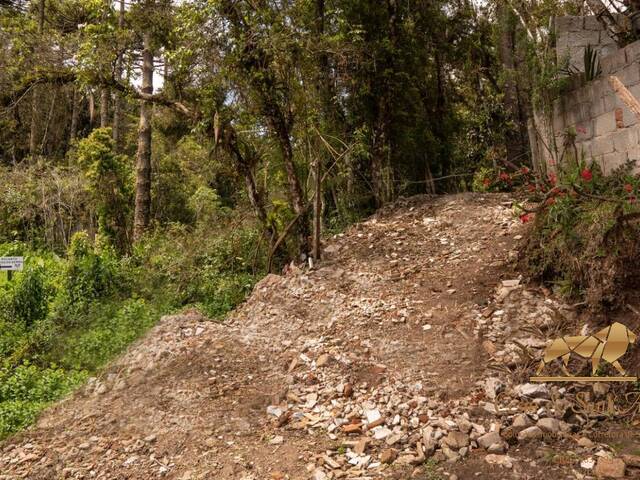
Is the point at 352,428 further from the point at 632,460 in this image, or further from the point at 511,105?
the point at 511,105

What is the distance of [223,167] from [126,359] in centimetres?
346

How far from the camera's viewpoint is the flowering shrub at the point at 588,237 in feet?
13.1

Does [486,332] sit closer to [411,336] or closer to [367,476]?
[411,336]

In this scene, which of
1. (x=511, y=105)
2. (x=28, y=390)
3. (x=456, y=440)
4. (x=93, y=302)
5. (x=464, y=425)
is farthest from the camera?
(x=511, y=105)

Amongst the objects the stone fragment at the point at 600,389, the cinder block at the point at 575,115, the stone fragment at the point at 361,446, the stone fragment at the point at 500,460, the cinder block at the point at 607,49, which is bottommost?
the stone fragment at the point at 361,446

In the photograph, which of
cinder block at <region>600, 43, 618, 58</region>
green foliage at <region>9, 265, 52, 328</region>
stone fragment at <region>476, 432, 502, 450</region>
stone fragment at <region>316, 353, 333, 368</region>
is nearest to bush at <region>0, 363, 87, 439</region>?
green foliage at <region>9, 265, 52, 328</region>

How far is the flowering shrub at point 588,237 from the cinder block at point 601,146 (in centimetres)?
30

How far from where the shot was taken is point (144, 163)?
34.0 ft

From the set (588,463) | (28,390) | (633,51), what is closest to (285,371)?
(28,390)

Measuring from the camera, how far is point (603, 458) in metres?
2.86

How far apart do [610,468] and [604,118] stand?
13.4ft

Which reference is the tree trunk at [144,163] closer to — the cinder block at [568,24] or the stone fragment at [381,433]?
the cinder block at [568,24]

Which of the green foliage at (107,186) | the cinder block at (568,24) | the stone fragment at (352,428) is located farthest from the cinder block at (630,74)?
the green foliage at (107,186)

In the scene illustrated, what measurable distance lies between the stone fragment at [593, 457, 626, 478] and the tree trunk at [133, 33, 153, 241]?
8353 mm
